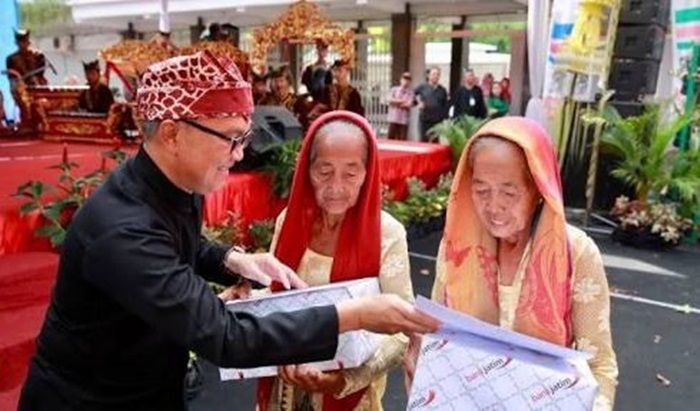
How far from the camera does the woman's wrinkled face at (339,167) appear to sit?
1535 mm

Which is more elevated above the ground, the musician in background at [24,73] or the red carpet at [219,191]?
the musician in background at [24,73]

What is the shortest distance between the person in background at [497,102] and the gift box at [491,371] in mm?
10210

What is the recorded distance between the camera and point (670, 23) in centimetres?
775

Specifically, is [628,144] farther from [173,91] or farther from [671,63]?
[173,91]

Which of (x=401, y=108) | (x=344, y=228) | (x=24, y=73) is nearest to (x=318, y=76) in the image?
(x=24, y=73)

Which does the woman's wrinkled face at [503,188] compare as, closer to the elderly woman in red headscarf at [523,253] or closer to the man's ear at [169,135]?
the elderly woman in red headscarf at [523,253]

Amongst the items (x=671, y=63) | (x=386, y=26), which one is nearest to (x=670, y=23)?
(x=671, y=63)

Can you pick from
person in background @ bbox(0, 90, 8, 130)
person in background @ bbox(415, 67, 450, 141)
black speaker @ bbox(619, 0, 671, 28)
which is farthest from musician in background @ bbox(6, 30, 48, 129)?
black speaker @ bbox(619, 0, 671, 28)

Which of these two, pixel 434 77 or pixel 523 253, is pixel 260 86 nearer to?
pixel 434 77

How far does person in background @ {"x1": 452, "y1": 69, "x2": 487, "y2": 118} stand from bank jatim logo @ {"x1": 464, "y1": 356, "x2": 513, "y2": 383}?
9529 mm

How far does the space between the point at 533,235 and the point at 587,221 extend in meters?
5.94

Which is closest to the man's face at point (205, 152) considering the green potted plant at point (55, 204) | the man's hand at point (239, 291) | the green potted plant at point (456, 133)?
the man's hand at point (239, 291)

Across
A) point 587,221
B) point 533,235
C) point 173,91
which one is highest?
point 173,91

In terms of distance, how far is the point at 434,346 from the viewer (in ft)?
3.72
